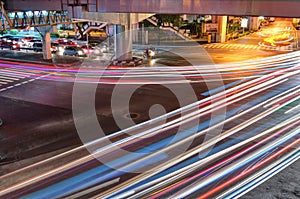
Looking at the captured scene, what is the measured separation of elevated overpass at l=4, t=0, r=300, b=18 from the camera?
43.0 ft

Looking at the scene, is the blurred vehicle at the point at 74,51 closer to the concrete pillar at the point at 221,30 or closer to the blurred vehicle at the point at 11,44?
the blurred vehicle at the point at 11,44

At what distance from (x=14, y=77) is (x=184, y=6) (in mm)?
15254

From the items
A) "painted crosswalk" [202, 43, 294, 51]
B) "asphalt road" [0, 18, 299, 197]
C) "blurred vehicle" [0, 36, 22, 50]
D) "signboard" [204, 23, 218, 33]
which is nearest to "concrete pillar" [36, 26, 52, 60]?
"asphalt road" [0, 18, 299, 197]

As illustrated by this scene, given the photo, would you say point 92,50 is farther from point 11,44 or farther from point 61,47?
point 11,44

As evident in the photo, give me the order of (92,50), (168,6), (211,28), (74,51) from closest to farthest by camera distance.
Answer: (168,6) < (74,51) < (92,50) < (211,28)

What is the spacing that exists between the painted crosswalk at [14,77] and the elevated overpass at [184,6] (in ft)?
17.2

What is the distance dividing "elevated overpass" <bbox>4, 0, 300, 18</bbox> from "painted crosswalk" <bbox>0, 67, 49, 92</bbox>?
524cm

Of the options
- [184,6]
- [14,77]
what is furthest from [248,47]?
[14,77]

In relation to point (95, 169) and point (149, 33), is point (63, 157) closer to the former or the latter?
point (95, 169)

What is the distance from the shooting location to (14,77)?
2483 cm

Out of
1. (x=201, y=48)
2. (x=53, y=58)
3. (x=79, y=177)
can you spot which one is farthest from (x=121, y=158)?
(x=201, y=48)

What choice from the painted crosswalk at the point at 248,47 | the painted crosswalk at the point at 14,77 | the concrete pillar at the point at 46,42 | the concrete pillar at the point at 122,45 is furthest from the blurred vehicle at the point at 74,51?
the painted crosswalk at the point at 248,47

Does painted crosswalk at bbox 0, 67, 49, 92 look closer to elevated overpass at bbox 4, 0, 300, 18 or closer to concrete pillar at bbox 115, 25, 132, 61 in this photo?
elevated overpass at bbox 4, 0, 300, 18

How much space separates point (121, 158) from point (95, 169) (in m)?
1.13
